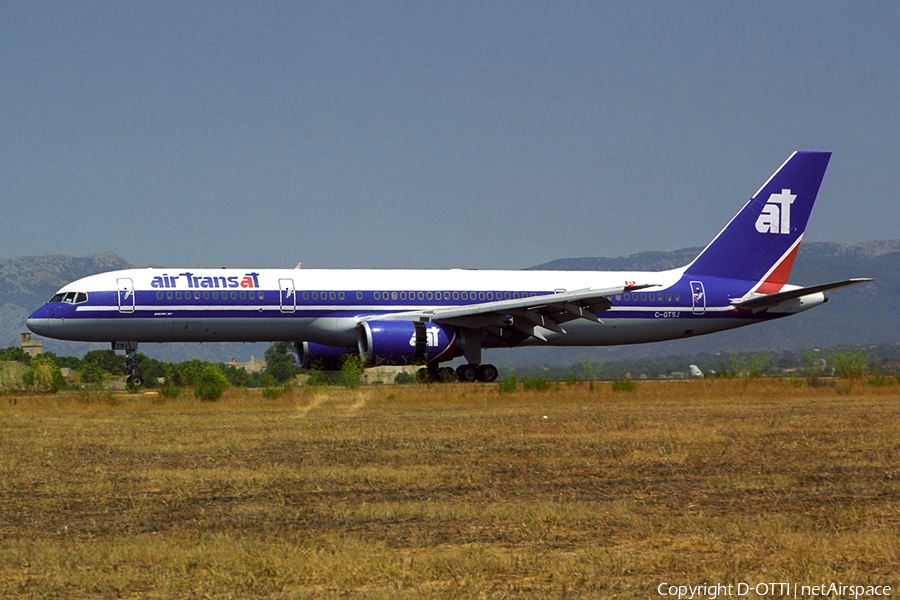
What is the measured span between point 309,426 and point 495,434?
334 cm

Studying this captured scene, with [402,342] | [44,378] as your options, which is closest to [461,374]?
[402,342]

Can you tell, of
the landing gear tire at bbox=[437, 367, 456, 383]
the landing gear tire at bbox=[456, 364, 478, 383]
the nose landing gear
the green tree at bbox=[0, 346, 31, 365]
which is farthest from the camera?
A: the green tree at bbox=[0, 346, 31, 365]

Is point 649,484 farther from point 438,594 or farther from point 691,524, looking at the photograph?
point 438,594

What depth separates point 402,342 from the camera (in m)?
30.8

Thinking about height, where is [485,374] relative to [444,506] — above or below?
above

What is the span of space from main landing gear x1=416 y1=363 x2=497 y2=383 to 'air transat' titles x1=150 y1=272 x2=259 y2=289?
19.5 ft

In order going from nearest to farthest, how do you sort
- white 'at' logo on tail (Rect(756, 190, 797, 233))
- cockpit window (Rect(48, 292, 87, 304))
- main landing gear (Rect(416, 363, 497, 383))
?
cockpit window (Rect(48, 292, 87, 304))
main landing gear (Rect(416, 363, 497, 383))
white 'at' logo on tail (Rect(756, 190, 797, 233))

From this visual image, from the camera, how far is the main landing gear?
34.0m

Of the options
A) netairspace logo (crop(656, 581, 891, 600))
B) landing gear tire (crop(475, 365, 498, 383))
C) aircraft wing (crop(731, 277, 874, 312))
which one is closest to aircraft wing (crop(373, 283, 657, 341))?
landing gear tire (crop(475, 365, 498, 383))

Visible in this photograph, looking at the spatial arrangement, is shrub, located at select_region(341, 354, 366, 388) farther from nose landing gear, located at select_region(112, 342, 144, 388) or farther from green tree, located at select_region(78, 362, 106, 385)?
green tree, located at select_region(78, 362, 106, 385)

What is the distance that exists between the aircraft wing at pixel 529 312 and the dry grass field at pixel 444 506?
1202cm

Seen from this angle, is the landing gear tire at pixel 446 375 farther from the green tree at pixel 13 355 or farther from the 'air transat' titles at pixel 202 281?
the green tree at pixel 13 355

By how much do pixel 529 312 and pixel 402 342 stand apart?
A: 163 inches

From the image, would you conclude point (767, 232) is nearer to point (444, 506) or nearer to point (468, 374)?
point (468, 374)
